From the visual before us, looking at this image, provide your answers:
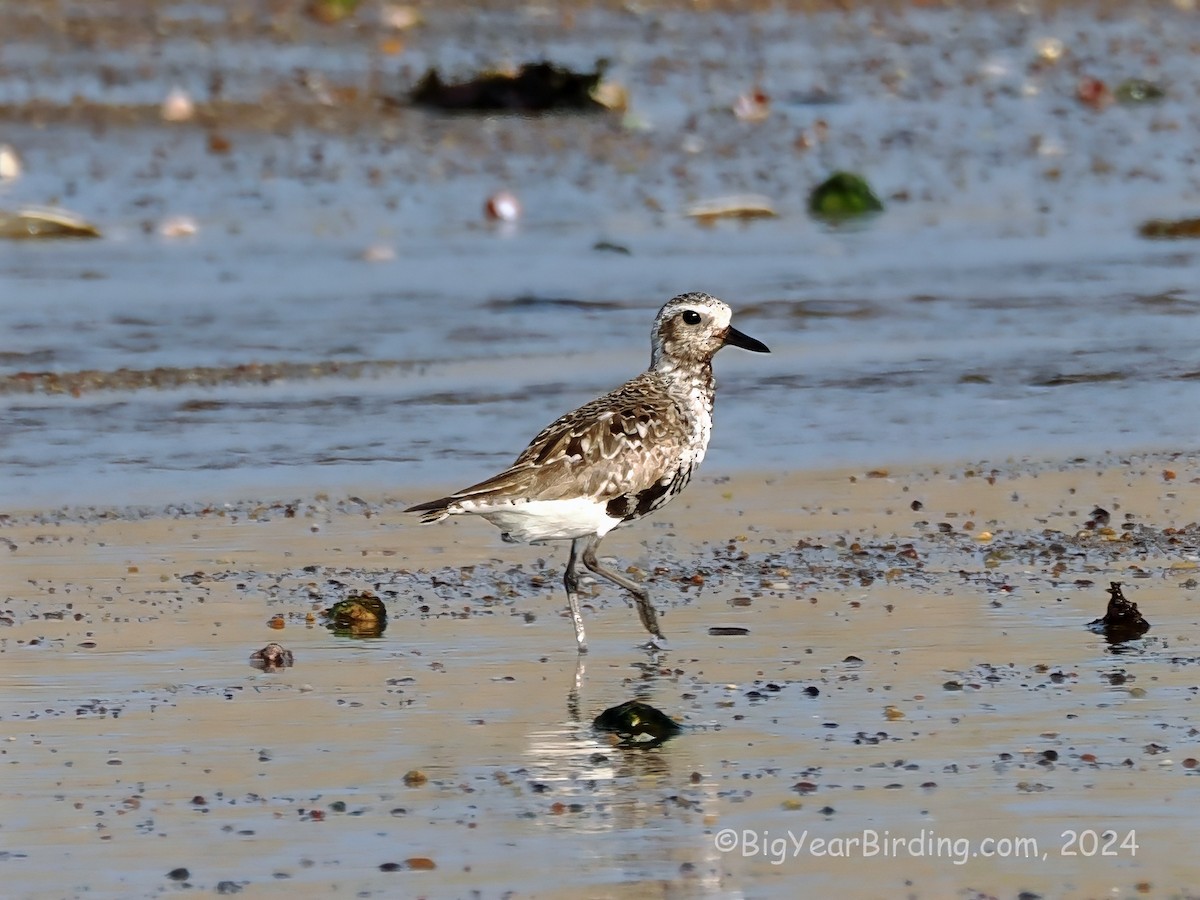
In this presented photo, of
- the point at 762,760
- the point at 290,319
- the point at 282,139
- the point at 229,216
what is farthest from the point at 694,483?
the point at 282,139

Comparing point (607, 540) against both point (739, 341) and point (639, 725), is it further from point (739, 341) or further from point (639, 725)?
point (639, 725)

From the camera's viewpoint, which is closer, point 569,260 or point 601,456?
point 601,456

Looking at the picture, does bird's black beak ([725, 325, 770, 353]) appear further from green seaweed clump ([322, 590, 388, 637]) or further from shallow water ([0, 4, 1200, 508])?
shallow water ([0, 4, 1200, 508])

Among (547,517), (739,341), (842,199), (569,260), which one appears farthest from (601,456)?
(842,199)

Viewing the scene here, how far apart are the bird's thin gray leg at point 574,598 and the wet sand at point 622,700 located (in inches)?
3.8

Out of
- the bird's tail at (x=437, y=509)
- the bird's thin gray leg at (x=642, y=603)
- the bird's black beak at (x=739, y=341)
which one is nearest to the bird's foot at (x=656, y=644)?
the bird's thin gray leg at (x=642, y=603)

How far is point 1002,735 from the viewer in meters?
6.55

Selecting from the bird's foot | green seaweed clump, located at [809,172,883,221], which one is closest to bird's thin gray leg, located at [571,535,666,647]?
the bird's foot

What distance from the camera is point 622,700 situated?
23.4 feet

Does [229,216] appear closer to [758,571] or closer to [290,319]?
[290,319]

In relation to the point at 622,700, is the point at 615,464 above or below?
above

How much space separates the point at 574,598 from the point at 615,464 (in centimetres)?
54

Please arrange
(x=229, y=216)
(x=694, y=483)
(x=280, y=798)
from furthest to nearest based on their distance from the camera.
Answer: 1. (x=229, y=216)
2. (x=694, y=483)
3. (x=280, y=798)

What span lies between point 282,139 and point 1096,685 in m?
16.6
